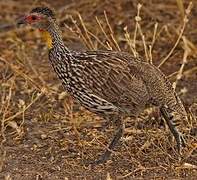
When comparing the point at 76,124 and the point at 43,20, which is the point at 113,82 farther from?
the point at 76,124

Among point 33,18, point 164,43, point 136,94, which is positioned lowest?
point 164,43

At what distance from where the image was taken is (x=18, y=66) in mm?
8242

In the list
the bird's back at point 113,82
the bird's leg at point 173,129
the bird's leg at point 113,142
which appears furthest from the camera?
the bird's leg at point 173,129

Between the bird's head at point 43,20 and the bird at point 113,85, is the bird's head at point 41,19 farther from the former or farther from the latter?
the bird at point 113,85

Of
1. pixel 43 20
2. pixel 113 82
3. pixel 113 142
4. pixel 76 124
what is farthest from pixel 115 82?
pixel 76 124

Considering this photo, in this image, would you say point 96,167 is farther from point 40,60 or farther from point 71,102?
point 40,60

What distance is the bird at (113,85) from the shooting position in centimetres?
586

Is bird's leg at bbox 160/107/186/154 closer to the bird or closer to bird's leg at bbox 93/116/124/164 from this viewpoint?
the bird

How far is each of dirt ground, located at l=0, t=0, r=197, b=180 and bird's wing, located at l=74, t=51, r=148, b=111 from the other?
38 centimetres

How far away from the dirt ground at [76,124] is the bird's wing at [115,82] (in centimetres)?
38

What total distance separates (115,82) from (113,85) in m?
0.03

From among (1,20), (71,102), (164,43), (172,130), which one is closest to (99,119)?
(71,102)

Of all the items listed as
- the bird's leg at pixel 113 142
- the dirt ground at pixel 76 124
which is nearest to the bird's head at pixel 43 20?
the dirt ground at pixel 76 124

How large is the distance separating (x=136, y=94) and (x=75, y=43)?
342 cm
